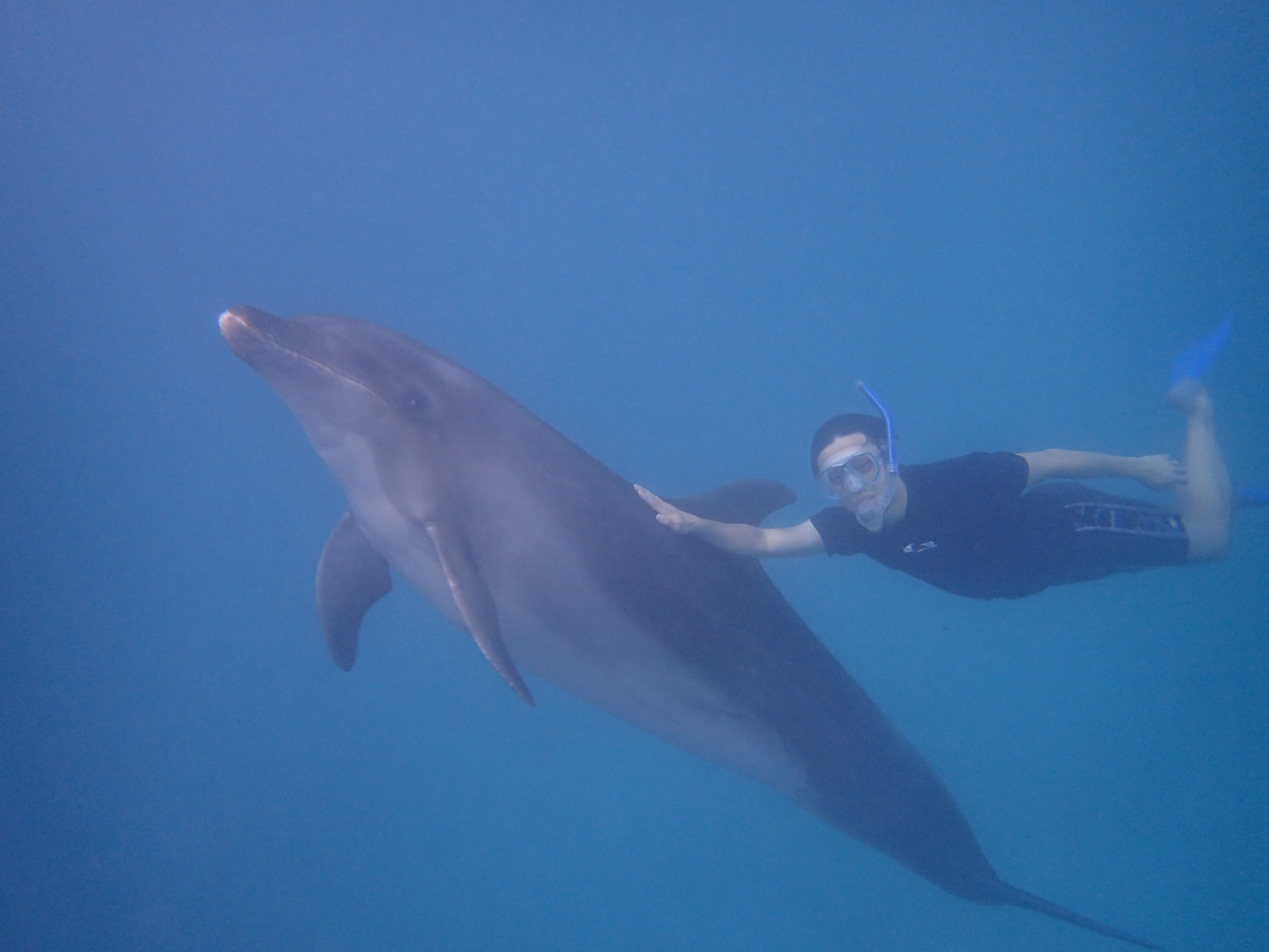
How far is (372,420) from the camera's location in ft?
11.8

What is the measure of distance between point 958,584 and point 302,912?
396 inches

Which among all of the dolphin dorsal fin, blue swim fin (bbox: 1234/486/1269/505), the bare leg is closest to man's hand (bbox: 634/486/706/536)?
the dolphin dorsal fin

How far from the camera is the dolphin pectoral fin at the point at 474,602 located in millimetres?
3352

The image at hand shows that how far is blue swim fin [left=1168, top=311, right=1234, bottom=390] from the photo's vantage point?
561 cm

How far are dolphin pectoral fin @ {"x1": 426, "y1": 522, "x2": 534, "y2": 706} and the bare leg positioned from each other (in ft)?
17.3

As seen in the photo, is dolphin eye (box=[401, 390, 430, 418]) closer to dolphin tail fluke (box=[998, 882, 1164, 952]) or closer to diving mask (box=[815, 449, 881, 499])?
diving mask (box=[815, 449, 881, 499])

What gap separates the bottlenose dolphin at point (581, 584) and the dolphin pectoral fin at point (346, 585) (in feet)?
0.05

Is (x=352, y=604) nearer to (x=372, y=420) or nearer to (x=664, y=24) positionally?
(x=372, y=420)

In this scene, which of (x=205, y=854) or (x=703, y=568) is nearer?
(x=703, y=568)

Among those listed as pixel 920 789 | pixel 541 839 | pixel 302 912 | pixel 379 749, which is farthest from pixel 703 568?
pixel 302 912

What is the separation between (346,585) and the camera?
16.7 feet

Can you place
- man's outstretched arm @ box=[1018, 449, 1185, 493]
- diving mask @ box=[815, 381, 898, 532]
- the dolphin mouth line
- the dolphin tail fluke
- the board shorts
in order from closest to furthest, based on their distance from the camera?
1. the dolphin mouth line
2. diving mask @ box=[815, 381, 898, 532]
3. the dolphin tail fluke
4. man's outstretched arm @ box=[1018, 449, 1185, 493]
5. the board shorts

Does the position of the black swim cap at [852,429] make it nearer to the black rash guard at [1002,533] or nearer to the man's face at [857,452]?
the man's face at [857,452]

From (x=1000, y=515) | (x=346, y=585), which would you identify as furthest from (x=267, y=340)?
(x=1000, y=515)
